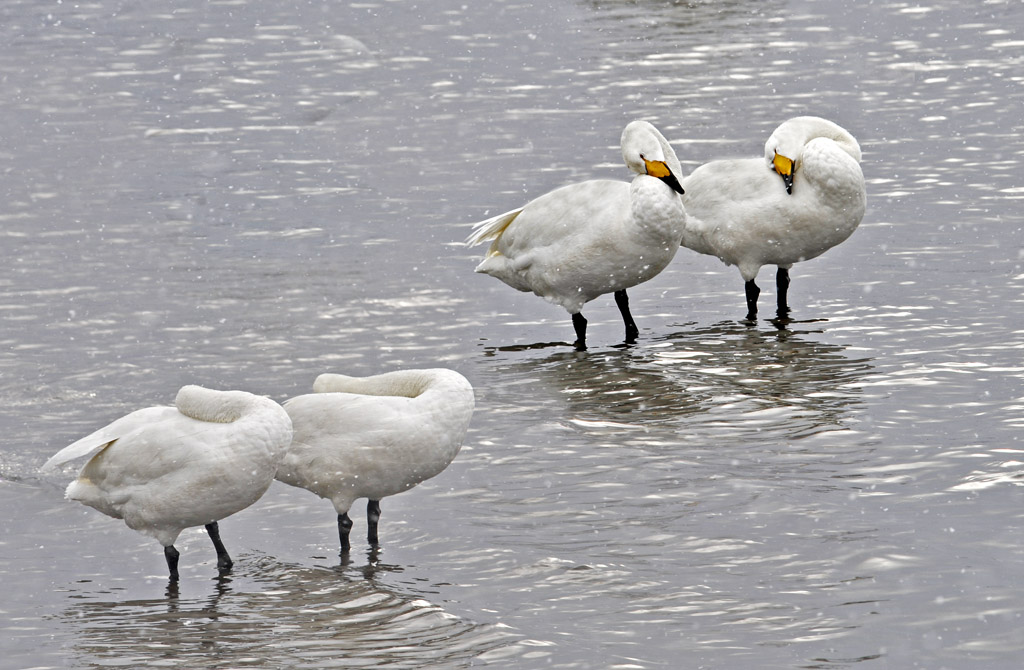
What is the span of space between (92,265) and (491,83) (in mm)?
8981

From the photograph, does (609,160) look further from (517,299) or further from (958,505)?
(958,505)

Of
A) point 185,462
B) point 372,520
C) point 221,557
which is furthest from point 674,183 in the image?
point 185,462

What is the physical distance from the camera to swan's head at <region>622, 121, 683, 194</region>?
456 inches

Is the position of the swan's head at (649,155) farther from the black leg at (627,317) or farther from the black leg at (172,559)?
the black leg at (172,559)

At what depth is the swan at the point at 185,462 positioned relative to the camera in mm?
7266

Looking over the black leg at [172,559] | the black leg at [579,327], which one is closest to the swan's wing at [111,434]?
the black leg at [172,559]

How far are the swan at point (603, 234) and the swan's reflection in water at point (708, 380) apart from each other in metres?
0.53

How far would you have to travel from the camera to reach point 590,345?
12109mm

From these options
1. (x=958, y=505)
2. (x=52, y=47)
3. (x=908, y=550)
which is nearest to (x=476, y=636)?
(x=908, y=550)

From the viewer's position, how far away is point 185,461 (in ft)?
24.1

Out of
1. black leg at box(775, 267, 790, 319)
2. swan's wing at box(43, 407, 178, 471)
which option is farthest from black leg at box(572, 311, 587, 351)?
swan's wing at box(43, 407, 178, 471)

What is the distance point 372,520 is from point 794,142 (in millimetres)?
5610

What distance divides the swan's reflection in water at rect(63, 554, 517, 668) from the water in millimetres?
25

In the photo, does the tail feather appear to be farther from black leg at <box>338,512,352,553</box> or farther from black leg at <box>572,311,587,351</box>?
black leg at <box>572,311,587,351</box>
